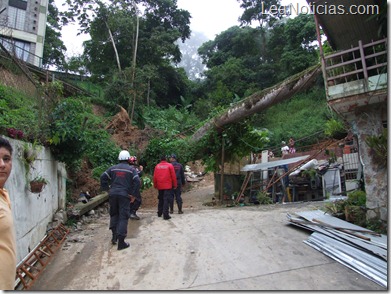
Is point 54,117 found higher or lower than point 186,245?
higher

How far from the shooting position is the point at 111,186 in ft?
16.7

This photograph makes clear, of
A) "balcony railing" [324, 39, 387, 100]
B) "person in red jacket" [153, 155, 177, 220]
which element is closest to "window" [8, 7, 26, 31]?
"person in red jacket" [153, 155, 177, 220]

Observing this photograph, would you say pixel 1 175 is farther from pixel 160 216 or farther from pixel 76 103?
pixel 160 216

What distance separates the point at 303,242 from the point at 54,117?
5347mm

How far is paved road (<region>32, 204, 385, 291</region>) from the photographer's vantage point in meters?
3.51

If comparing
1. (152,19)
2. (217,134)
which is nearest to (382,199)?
(217,134)

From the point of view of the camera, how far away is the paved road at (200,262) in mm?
3510

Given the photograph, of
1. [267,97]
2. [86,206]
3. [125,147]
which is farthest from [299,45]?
[86,206]

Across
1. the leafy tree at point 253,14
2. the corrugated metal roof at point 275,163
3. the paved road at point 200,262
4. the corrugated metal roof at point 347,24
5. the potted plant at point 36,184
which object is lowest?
the paved road at point 200,262

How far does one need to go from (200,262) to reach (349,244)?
7.77 feet

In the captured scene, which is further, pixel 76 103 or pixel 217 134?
pixel 217 134

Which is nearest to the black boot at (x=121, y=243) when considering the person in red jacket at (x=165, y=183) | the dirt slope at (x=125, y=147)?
the person in red jacket at (x=165, y=183)

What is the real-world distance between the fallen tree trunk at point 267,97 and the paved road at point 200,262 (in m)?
3.97

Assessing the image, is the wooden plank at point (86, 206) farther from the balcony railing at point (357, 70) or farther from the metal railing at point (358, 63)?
the metal railing at point (358, 63)
